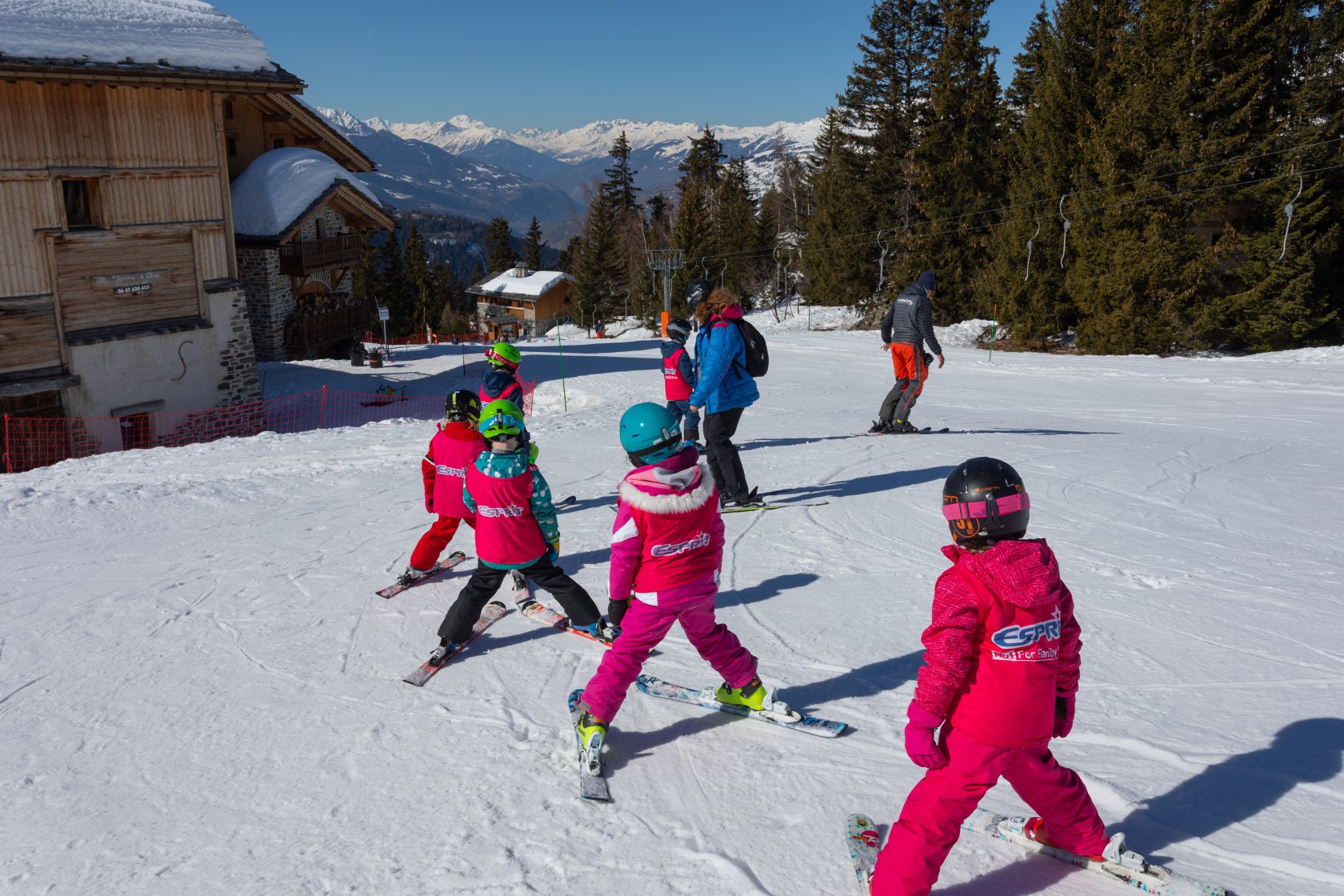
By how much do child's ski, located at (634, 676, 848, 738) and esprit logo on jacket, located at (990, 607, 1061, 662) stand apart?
4.90 ft

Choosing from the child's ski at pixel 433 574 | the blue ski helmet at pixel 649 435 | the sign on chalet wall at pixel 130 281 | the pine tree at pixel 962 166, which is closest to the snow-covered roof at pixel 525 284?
the pine tree at pixel 962 166

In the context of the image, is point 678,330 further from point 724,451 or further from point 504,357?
point 504,357

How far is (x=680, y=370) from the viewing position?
7906mm

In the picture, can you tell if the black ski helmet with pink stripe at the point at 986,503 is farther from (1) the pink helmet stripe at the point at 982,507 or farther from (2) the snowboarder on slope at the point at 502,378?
(2) the snowboarder on slope at the point at 502,378

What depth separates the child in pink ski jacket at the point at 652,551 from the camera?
363 centimetres

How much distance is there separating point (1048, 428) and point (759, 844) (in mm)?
10151

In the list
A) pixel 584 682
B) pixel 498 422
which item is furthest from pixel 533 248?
pixel 584 682

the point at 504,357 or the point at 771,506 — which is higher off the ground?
the point at 504,357

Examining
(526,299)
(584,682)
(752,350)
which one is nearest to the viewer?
(584,682)

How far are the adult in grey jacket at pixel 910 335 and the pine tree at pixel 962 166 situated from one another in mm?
23200

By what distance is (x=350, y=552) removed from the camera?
22.9ft

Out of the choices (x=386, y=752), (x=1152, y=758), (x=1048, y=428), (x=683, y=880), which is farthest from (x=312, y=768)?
(x=1048, y=428)

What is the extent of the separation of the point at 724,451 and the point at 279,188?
20651 millimetres

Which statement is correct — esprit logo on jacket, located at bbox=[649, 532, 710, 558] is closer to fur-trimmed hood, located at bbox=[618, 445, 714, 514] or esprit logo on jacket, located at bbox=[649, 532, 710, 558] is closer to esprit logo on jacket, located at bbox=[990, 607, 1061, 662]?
fur-trimmed hood, located at bbox=[618, 445, 714, 514]
